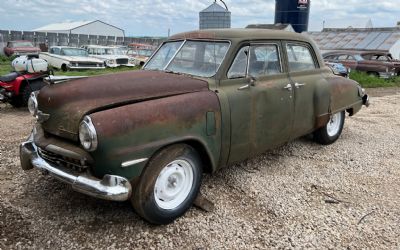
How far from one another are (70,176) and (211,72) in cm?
181

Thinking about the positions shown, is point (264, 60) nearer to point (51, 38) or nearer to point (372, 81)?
point (372, 81)

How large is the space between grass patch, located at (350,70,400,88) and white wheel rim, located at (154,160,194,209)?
12.8 m

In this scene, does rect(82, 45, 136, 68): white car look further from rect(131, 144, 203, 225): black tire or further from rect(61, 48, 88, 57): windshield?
rect(131, 144, 203, 225): black tire

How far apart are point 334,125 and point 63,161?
4461 millimetres

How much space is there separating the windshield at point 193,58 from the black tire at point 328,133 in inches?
99.3

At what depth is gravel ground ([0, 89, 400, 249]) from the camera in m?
3.31

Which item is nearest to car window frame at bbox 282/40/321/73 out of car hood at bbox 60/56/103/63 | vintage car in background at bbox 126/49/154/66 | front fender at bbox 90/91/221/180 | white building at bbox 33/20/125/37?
front fender at bbox 90/91/221/180

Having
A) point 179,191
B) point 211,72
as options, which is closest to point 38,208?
point 179,191

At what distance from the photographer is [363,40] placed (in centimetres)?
2561

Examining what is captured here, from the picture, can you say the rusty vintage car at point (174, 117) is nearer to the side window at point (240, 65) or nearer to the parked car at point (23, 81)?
the side window at point (240, 65)

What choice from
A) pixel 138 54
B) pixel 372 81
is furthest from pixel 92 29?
pixel 372 81

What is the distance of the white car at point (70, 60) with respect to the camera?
1758 cm

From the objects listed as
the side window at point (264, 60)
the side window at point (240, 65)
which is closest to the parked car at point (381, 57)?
the side window at point (264, 60)

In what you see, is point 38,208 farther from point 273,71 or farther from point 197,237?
point 273,71
